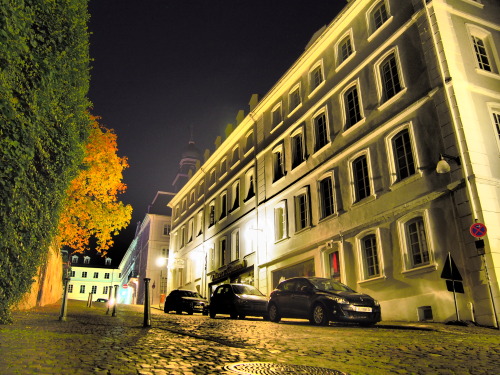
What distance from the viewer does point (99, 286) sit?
3917 inches

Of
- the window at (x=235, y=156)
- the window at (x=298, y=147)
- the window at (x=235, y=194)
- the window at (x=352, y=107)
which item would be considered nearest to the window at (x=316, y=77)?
the window at (x=298, y=147)

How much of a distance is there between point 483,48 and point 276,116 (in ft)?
43.4

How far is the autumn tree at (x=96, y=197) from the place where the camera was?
80.3 feet

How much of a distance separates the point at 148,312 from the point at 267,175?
1720 centimetres

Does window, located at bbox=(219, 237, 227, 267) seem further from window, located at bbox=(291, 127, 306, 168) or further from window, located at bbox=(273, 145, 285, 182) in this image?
window, located at bbox=(291, 127, 306, 168)

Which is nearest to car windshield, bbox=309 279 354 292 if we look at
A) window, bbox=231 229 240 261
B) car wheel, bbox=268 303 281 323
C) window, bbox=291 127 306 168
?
car wheel, bbox=268 303 281 323

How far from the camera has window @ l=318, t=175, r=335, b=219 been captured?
788 inches

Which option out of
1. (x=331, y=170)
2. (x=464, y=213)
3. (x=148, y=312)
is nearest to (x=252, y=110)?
(x=331, y=170)

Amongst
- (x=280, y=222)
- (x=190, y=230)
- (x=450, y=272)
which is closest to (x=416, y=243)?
(x=450, y=272)

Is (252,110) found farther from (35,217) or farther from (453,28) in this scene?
(35,217)

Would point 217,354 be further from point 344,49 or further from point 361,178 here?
point 344,49

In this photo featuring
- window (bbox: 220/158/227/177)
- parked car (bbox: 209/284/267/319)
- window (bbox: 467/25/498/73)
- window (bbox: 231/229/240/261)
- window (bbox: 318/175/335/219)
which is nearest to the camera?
window (bbox: 467/25/498/73)

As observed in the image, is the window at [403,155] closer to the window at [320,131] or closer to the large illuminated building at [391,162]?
the large illuminated building at [391,162]

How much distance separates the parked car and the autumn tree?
10.2m
